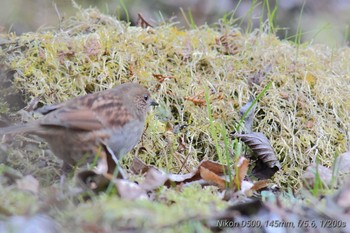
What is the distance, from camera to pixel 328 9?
32.6 ft

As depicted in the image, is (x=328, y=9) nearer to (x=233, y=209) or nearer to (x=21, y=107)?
(x=21, y=107)

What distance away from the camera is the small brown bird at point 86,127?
3.68 metres

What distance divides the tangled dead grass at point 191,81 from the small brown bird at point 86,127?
613 millimetres

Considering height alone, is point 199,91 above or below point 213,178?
above

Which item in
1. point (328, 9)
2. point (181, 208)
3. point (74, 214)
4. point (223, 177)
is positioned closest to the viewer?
point (74, 214)

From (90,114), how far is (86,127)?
0.12 m

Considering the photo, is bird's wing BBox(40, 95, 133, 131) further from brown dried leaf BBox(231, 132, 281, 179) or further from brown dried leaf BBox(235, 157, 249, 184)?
brown dried leaf BBox(231, 132, 281, 179)

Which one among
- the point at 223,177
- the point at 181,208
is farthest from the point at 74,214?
the point at 223,177

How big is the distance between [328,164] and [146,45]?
183 cm

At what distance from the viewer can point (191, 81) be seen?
5055 millimetres

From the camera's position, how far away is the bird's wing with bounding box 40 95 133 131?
12.1 ft

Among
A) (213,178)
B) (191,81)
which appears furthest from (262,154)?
(213,178)

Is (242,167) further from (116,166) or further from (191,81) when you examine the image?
(191,81)

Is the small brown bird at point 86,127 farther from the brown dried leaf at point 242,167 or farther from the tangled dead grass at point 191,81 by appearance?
the brown dried leaf at point 242,167
